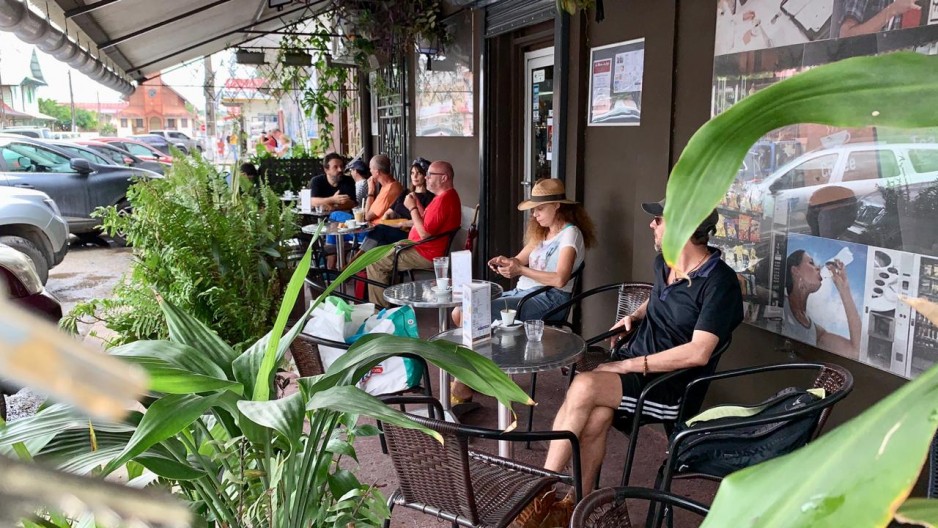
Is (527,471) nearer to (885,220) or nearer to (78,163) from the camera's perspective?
(885,220)

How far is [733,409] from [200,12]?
8011 mm

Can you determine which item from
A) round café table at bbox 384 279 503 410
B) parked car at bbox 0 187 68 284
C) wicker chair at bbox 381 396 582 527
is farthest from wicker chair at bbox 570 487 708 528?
parked car at bbox 0 187 68 284

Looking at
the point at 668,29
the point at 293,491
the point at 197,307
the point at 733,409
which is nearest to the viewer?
the point at 293,491

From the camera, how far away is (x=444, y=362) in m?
1.13

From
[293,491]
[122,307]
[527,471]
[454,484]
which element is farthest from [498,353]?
[122,307]

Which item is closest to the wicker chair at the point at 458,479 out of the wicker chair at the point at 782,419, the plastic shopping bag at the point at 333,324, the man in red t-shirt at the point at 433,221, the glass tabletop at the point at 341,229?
the wicker chair at the point at 782,419

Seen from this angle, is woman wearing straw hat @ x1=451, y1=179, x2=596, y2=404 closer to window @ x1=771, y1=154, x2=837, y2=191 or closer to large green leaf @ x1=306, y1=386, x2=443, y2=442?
window @ x1=771, y1=154, x2=837, y2=191

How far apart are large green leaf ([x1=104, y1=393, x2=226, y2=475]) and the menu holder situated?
1.75 meters

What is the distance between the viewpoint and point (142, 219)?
3.13 meters

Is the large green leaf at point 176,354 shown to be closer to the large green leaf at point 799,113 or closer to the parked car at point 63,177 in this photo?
the large green leaf at point 799,113

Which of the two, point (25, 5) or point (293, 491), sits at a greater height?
point (25, 5)

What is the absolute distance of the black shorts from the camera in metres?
2.74

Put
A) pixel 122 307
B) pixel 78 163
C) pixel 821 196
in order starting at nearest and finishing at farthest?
pixel 821 196 < pixel 122 307 < pixel 78 163

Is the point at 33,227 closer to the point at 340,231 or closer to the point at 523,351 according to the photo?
the point at 340,231
